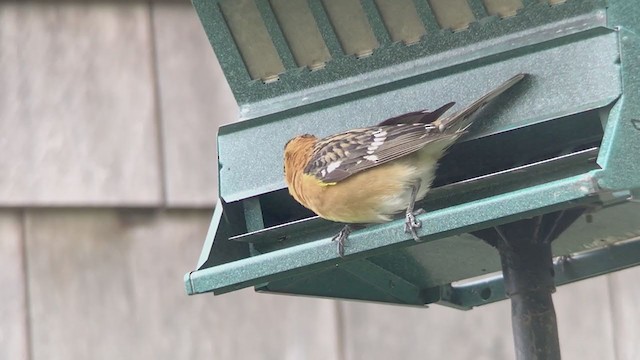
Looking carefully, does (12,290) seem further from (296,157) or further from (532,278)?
(532,278)

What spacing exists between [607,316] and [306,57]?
2.26 metres

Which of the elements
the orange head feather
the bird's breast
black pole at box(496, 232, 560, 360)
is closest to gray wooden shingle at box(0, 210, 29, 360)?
the orange head feather

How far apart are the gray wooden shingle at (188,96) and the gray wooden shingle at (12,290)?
25.2 inches

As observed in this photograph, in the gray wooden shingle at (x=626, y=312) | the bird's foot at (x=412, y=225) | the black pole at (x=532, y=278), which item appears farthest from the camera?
the gray wooden shingle at (x=626, y=312)

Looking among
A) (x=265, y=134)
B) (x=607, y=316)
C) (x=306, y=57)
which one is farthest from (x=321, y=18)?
(x=607, y=316)

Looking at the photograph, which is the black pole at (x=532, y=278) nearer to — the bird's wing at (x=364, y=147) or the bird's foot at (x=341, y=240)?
the bird's wing at (x=364, y=147)

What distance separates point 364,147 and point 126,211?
69.7 inches

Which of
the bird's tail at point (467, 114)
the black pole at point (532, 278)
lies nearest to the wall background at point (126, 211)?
the black pole at point (532, 278)

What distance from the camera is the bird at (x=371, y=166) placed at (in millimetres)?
3354

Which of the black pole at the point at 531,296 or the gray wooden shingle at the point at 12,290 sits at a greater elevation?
the gray wooden shingle at the point at 12,290

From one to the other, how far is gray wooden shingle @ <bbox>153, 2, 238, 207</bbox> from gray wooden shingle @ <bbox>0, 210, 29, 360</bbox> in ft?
2.10

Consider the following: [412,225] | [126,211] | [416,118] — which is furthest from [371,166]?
[126,211]

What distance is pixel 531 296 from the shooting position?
3.42m

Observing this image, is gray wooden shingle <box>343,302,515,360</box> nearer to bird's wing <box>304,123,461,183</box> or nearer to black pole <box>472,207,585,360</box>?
black pole <box>472,207,585,360</box>
